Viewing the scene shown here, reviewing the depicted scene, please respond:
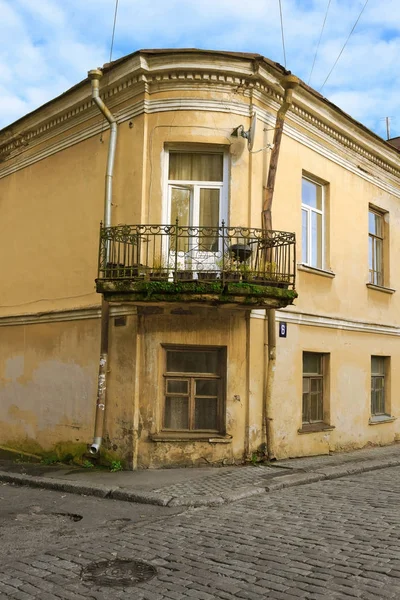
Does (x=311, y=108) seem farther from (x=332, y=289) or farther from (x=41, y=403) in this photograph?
(x=41, y=403)

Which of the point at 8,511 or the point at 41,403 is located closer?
the point at 8,511

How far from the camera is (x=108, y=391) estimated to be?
10.6 metres

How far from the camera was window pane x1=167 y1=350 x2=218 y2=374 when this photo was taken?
34.4 feet

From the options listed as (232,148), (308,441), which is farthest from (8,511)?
(232,148)

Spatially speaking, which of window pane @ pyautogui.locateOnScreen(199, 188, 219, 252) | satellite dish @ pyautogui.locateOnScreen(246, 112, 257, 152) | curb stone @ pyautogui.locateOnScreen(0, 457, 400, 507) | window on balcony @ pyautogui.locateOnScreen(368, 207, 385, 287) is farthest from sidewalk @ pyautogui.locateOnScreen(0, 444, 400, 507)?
satellite dish @ pyautogui.locateOnScreen(246, 112, 257, 152)

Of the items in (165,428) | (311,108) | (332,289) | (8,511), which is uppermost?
(311,108)

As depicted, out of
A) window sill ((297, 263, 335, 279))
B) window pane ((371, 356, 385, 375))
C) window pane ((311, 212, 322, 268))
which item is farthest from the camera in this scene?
window pane ((371, 356, 385, 375))

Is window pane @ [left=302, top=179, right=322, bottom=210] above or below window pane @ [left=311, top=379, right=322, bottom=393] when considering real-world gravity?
above

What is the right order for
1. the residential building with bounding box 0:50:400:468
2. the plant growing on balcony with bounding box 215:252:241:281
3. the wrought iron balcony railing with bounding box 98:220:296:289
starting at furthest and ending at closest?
the residential building with bounding box 0:50:400:468 → the wrought iron balcony railing with bounding box 98:220:296:289 → the plant growing on balcony with bounding box 215:252:241:281

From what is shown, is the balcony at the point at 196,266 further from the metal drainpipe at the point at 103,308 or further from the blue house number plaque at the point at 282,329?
the blue house number plaque at the point at 282,329

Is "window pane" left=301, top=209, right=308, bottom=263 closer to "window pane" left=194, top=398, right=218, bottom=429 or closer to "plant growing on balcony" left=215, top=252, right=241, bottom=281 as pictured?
"plant growing on balcony" left=215, top=252, right=241, bottom=281

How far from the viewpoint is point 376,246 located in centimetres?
1488

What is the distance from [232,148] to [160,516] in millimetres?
6289

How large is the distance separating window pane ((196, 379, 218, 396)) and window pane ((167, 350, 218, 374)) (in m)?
0.17
